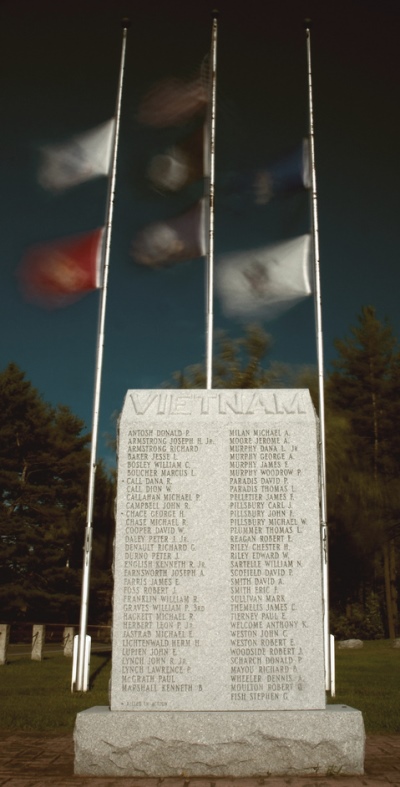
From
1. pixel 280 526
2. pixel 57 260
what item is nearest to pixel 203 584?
pixel 280 526

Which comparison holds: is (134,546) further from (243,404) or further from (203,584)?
(243,404)

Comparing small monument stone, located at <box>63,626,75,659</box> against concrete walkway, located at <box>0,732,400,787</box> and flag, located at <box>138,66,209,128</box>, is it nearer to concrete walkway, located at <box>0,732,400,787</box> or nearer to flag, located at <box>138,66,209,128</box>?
concrete walkway, located at <box>0,732,400,787</box>

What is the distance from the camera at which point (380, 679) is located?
14078mm

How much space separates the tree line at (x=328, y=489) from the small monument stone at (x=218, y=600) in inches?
610

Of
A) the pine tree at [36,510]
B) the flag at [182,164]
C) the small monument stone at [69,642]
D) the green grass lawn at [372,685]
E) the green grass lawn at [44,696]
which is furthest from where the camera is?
the pine tree at [36,510]

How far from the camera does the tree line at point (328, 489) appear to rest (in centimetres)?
2356

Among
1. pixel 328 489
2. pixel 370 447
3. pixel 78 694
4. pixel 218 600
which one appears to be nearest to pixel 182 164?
pixel 218 600

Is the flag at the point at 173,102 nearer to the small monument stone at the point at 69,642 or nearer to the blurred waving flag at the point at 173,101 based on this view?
the blurred waving flag at the point at 173,101

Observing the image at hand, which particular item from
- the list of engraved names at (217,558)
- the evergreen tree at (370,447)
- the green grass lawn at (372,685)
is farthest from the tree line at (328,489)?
the list of engraved names at (217,558)

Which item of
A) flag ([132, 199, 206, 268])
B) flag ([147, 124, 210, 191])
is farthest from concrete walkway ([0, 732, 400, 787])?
flag ([147, 124, 210, 191])

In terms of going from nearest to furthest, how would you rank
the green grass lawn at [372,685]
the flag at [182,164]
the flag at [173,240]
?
the green grass lawn at [372,685] → the flag at [173,240] → the flag at [182,164]

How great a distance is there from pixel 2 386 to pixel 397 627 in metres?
24.5

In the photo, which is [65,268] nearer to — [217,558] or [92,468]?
[92,468]

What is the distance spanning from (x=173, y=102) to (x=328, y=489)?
14.8 meters
